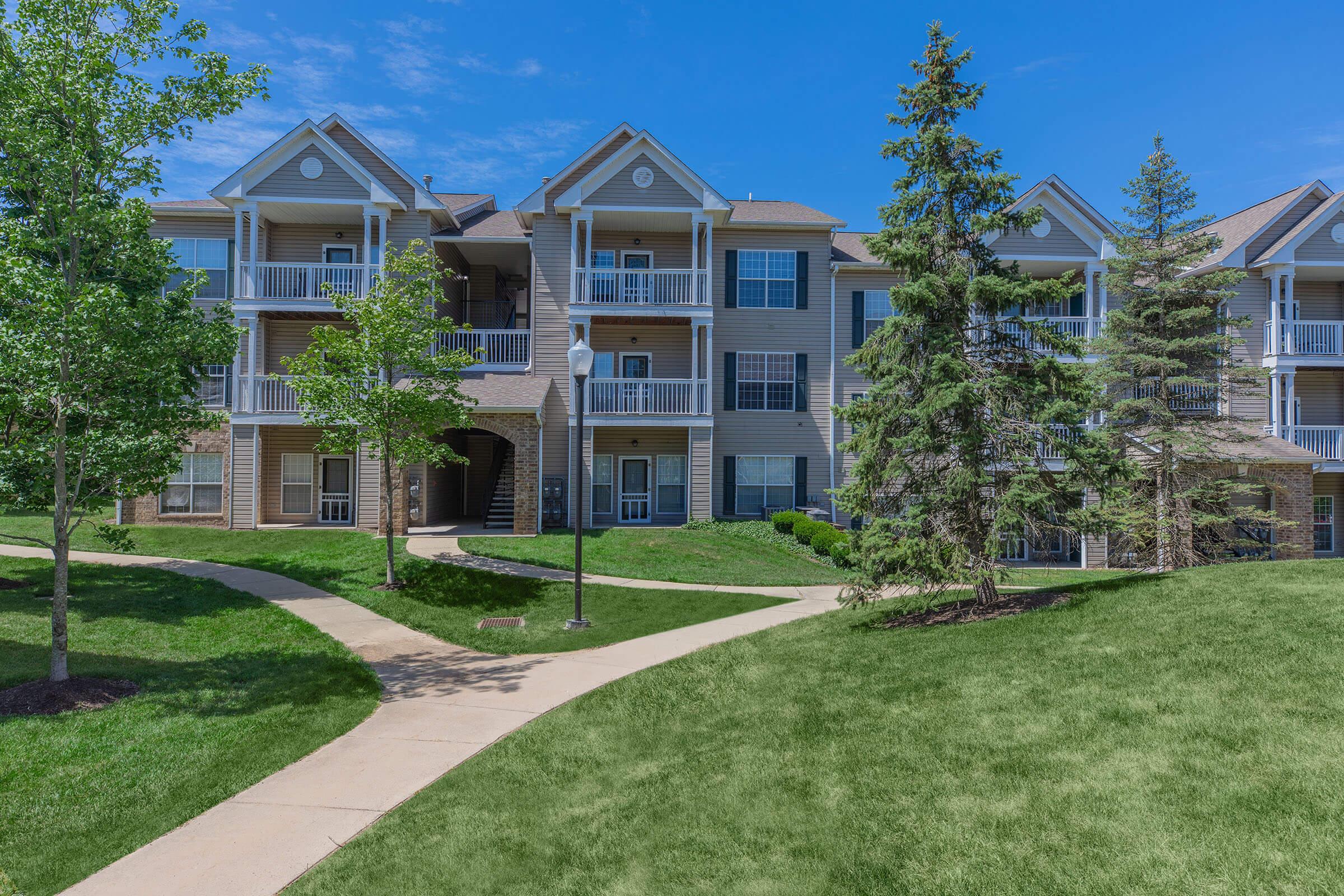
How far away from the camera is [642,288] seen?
21.6m

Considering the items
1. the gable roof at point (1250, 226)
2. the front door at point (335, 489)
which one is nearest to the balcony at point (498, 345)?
A: the front door at point (335, 489)

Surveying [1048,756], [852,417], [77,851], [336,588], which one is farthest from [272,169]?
[1048,756]

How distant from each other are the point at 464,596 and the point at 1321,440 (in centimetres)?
2567

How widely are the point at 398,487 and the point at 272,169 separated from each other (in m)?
9.83

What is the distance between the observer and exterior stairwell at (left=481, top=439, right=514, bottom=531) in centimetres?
2036

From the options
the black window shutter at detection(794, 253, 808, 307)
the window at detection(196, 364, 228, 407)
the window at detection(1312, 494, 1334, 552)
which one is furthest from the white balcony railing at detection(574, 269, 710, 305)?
the window at detection(1312, 494, 1334, 552)

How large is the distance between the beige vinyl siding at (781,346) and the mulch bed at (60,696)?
1674 cm

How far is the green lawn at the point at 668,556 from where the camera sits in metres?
15.5

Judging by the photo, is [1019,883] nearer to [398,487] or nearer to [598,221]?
[398,487]

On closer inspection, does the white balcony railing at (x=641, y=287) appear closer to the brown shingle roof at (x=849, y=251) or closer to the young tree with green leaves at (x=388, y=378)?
the brown shingle roof at (x=849, y=251)

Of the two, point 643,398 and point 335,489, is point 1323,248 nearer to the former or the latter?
point 643,398

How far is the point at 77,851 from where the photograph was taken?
186 inches

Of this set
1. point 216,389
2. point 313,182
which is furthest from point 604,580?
point 313,182

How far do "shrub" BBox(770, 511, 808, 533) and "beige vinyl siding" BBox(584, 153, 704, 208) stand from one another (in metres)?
9.80
